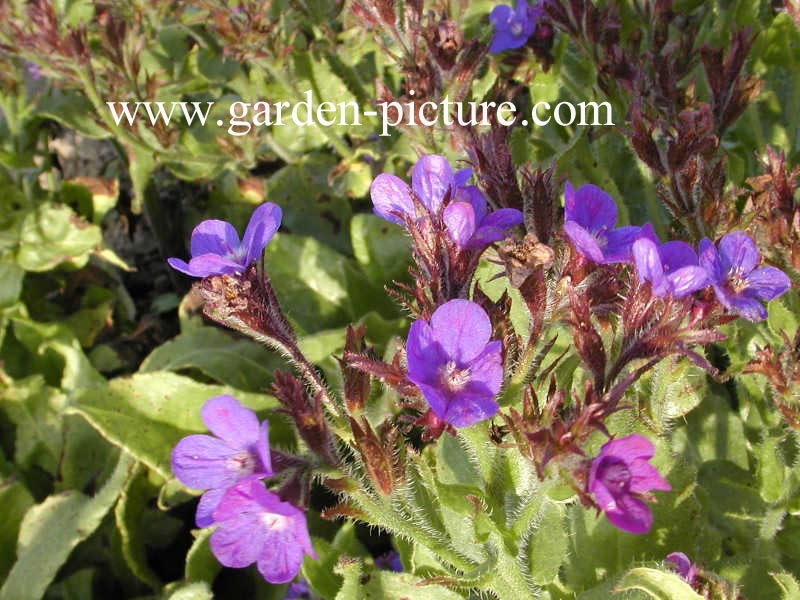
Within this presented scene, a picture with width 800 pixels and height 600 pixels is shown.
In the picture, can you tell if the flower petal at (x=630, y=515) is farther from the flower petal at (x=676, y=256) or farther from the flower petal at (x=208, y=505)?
the flower petal at (x=208, y=505)

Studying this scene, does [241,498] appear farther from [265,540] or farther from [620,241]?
[620,241]

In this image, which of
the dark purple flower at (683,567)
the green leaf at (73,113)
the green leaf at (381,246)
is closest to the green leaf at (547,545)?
the dark purple flower at (683,567)

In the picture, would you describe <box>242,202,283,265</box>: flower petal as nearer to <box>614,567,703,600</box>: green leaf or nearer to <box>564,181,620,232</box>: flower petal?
<box>564,181,620,232</box>: flower petal

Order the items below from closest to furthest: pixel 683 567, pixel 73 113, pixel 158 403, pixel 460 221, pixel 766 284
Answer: pixel 460 221 < pixel 766 284 < pixel 683 567 < pixel 158 403 < pixel 73 113

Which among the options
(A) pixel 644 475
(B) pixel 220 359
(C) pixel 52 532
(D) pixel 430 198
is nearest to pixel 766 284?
(A) pixel 644 475

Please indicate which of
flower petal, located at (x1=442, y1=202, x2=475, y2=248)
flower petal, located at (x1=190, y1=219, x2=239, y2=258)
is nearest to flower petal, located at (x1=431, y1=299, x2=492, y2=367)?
flower petal, located at (x1=442, y1=202, x2=475, y2=248)
